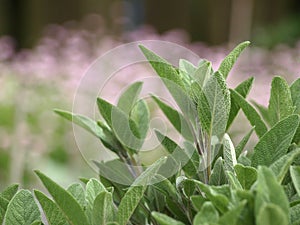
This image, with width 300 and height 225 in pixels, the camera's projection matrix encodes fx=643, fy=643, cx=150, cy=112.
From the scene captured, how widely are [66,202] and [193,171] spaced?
214mm

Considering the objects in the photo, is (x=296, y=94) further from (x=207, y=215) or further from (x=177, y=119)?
(x=207, y=215)

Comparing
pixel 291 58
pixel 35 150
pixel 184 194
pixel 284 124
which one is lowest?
pixel 35 150

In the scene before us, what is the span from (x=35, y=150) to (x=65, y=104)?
4.12 ft

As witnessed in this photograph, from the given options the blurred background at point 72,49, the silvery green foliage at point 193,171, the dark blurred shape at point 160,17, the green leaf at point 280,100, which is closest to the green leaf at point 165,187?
the silvery green foliage at point 193,171

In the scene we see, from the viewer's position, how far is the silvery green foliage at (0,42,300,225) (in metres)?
0.69

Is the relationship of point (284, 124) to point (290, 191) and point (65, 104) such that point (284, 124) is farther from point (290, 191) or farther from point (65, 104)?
point (65, 104)

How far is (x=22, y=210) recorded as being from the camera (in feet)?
2.74

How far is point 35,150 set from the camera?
399 centimetres

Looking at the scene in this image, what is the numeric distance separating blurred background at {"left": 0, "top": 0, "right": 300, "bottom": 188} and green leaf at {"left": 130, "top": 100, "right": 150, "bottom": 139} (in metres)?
0.91

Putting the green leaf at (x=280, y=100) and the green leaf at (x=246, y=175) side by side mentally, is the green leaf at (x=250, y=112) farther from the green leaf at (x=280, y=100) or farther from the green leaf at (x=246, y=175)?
the green leaf at (x=246, y=175)

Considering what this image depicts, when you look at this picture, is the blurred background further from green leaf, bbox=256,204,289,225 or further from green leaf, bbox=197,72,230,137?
green leaf, bbox=256,204,289,225

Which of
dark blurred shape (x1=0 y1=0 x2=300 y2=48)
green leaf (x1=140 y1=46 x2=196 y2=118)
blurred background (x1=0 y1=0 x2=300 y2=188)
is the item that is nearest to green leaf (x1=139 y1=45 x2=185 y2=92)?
green leaf (x1=140 y1=46 x2=196 y2=118)

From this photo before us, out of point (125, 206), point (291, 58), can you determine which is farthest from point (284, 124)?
point (291, 58)

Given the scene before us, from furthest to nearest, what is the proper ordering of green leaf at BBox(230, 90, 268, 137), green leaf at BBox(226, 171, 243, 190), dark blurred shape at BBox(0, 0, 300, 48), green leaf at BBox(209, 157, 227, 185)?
1. dark blurred shape at BBox(0, 0, 300, 48)
2. green leaf at BBox(230, 90, 268, 137)
3. green leaf at BBox(209, 157, 227, 185)
4. green leaf at BBox(226, 171, 243, 190)
